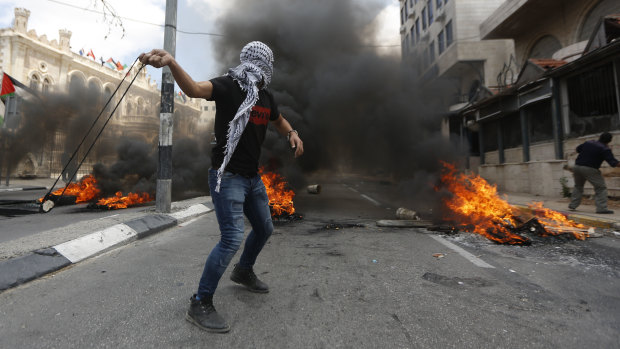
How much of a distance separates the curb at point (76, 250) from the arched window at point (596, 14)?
15.6 m

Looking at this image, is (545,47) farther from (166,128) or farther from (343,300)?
(343,300)

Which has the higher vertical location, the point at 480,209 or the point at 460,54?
the point at 460,54

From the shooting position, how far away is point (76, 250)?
3293 mm

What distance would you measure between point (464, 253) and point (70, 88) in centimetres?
1704

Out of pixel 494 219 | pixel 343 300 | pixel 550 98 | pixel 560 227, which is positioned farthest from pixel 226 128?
pixel 550 98

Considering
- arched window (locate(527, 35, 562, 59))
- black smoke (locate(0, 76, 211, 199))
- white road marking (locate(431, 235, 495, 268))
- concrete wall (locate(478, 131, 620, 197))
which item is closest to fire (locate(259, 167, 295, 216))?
white road marking (locate(431, 235, 495, 268))

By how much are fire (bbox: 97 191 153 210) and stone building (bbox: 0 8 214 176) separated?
3.11 meters

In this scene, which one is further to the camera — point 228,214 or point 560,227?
point 560,227

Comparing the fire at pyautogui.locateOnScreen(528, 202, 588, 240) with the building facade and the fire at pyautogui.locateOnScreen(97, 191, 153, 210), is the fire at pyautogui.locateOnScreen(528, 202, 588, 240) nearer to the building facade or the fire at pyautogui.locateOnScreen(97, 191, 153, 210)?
the fire at pyautogui.locateOnScreen(97, 191, 153, 210)

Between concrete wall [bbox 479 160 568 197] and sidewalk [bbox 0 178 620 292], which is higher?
concrete wall [bbox 479 160 568 197]

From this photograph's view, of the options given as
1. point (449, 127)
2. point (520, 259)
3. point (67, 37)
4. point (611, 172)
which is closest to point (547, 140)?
point (611, 172)

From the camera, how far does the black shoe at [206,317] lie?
1765 mm

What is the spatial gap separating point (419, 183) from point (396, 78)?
581 centimetres

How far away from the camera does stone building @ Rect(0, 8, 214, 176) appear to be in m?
14.6
